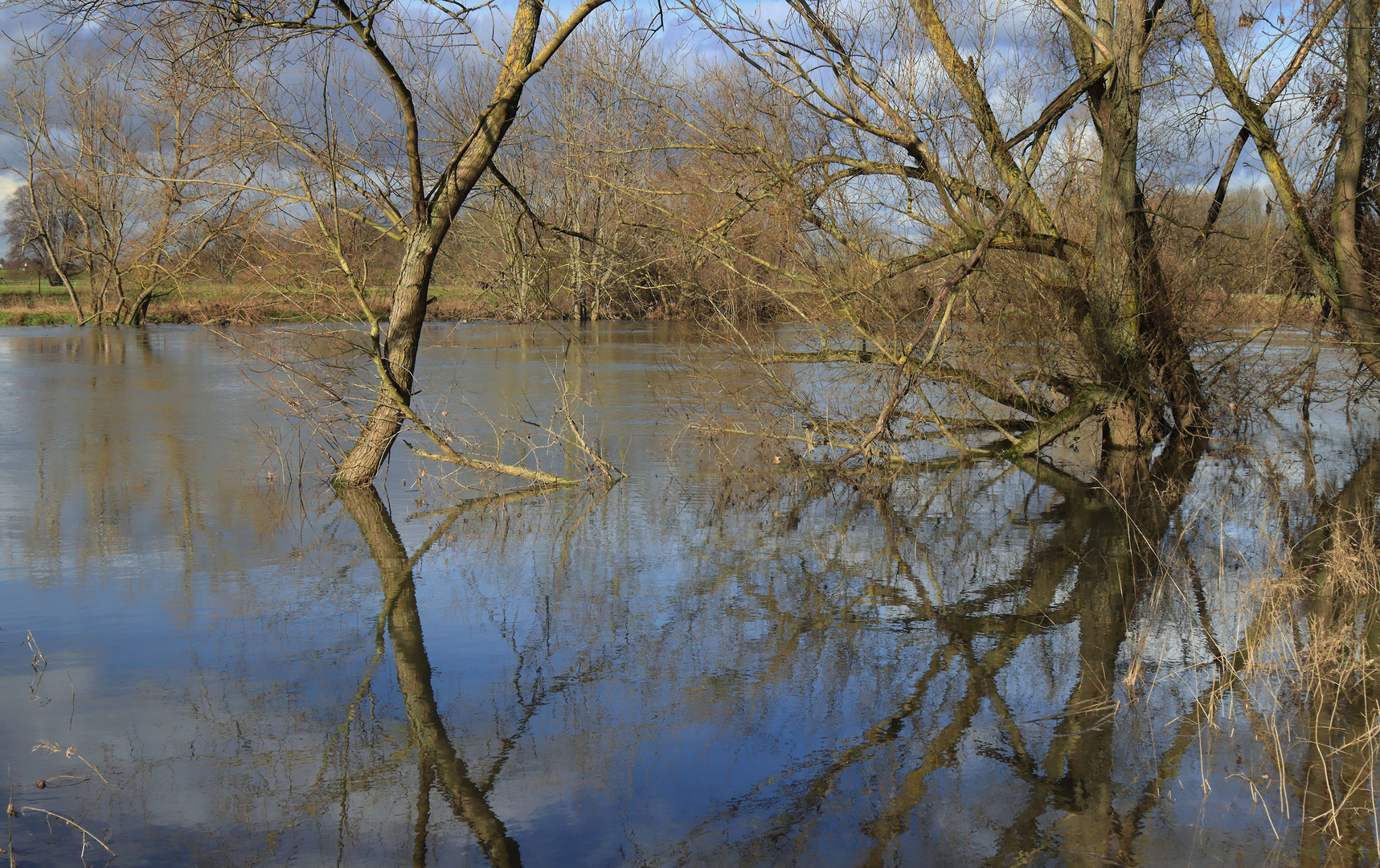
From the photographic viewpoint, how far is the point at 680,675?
519 centimetres

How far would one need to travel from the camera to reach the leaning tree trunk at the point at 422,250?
9648mm

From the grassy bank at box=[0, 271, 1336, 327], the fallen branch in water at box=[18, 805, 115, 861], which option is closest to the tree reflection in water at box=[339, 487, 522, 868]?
the fallen branch in water at box=[18, 805, 115, 861]

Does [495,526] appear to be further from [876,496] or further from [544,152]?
[544,152]

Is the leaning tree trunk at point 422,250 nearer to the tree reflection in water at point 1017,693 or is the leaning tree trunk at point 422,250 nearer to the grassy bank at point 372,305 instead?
the grassy bank at point 372,305

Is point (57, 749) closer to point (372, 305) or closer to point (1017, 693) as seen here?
point (1017, 693)

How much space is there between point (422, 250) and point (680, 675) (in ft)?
19.2

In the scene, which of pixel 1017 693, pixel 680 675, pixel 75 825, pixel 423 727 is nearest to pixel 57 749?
pixel 75 825

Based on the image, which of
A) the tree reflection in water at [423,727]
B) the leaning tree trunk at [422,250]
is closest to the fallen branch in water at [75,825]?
the tree reflection in water at [423,727]

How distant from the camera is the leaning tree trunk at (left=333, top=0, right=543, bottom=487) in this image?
9.65m

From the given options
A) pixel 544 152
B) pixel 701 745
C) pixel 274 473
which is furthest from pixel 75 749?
pixel 544 152

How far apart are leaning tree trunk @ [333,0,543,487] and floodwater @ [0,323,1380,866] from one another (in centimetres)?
54

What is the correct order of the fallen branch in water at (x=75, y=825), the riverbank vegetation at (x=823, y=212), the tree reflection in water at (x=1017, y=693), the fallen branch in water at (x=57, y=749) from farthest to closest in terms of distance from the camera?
the riverbank vegetation at (x=823, y=212) → the fallen branch in water at (x=57, y=749) → the tree reflection in water at (x=1017, y=693) → the fallen branch in water at (x=75, y=825)

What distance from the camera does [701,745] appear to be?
435cm

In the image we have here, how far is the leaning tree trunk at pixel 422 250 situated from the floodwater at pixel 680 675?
540 millimetres
